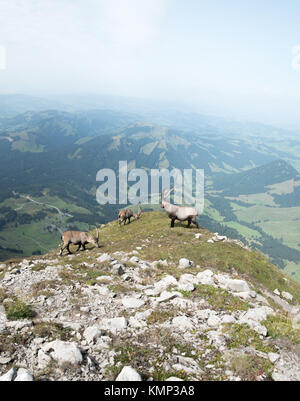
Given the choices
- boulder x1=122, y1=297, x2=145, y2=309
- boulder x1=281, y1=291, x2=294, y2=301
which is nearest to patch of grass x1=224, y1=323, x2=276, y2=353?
boulder x1=122, y1=297, x2=145, y2=309

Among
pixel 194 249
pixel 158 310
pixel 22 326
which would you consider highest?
→ pixel 22 326

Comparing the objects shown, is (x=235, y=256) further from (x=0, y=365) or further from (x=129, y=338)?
(x=0, y=365)

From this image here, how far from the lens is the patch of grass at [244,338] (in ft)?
27.9

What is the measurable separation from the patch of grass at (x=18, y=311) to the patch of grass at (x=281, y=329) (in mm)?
10067

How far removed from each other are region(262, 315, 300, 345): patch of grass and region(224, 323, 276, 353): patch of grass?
76 centimetres

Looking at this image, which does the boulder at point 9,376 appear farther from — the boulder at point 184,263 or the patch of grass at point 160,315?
the boulder at point 184,263

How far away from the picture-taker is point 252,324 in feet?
32.5

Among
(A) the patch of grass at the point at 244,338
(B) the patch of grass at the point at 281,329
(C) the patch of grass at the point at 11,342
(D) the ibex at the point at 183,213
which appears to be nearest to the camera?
(C) the patch of grass at the point at 11,342

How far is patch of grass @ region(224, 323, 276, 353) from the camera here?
8.51 meters

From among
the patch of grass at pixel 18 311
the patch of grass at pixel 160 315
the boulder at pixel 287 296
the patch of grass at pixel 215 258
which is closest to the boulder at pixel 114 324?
the patch of grass at pixel 160 315

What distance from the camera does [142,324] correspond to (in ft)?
32.6
